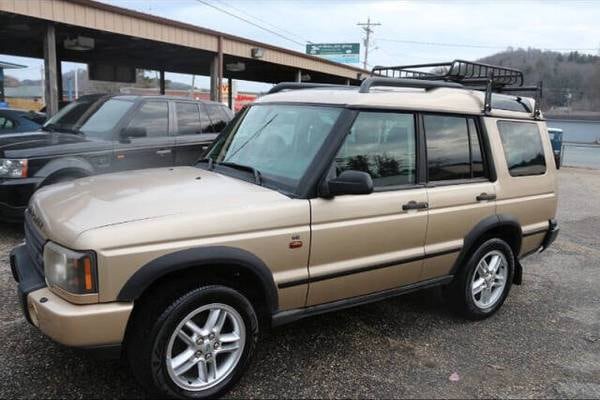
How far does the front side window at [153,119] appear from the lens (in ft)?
22.4

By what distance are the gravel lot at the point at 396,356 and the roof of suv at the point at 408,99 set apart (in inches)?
69.5

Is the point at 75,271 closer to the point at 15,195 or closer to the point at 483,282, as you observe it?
the point at 483,282

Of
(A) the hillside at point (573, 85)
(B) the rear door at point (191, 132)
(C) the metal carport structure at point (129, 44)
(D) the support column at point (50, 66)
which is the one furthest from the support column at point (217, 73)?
(A) the hillside at point (573, 85)

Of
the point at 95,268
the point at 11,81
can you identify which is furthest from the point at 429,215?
the point at 11,81

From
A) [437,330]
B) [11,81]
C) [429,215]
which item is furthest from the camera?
[11,81]

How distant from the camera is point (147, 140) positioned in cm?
694

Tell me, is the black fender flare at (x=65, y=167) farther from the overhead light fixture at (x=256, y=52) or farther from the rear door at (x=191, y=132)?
the overhead light fixture at (x=256, y=52)

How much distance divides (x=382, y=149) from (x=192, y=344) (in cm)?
186

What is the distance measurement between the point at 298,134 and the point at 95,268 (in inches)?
66.0

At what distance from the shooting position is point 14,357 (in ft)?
10.7

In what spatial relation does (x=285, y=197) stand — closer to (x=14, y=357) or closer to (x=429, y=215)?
(x=429, y=215)

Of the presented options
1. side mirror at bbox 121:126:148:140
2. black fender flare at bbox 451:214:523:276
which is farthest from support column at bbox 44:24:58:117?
black fender flare at bbox 451:214:523:276

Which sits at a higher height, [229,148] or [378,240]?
[229,148]

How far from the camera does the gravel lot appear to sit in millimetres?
3080
